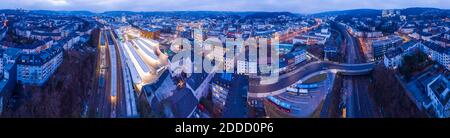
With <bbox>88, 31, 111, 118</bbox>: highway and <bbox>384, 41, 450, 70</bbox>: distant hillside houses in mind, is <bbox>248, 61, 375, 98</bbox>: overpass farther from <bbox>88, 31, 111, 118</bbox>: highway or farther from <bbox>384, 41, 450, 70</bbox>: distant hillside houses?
<bbox>88, 31, 111, 118</bbox>: highway

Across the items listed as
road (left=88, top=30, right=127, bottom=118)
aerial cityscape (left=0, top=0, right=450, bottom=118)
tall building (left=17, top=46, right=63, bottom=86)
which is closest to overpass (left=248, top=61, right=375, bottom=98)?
aerial cityscape (left=0, top=0, right=450, bottom=118)

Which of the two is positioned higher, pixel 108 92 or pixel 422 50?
pixel 422 50

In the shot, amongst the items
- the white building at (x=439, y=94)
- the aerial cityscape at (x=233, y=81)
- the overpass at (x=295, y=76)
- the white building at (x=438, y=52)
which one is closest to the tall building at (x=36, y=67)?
the aerial cityscape at (x=233, y=81)

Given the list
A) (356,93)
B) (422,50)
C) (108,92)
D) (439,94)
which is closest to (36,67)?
(108,92)

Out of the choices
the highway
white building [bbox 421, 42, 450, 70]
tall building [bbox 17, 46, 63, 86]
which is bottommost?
the highway

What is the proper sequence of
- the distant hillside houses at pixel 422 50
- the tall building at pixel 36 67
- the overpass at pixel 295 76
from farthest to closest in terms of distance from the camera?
1. the distant hillside houses at pixel 422 50
2. the tall building at pixel 36 67
3. the overpass at pixel 295 76

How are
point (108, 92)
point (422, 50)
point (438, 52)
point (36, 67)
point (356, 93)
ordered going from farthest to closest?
point (422, 50) < point (438, 52) < point (36, 67) < point (108, 92) < point (356, 93)

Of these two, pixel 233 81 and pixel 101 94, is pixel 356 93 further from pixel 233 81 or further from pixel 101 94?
pixel 101 94

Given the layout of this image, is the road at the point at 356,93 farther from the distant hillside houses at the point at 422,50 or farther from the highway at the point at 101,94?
the highway at the point at 101,94

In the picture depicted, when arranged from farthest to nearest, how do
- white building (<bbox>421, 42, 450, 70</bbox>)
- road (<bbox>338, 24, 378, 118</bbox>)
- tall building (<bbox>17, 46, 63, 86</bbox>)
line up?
1. white building (<bbox>421, 42, 450, 70</bbox>)
2. tall building (<bbox>17, 46, 63, 86</bbox>)
3. road (<bbox>338, 24, 378, 118</bbox>)
